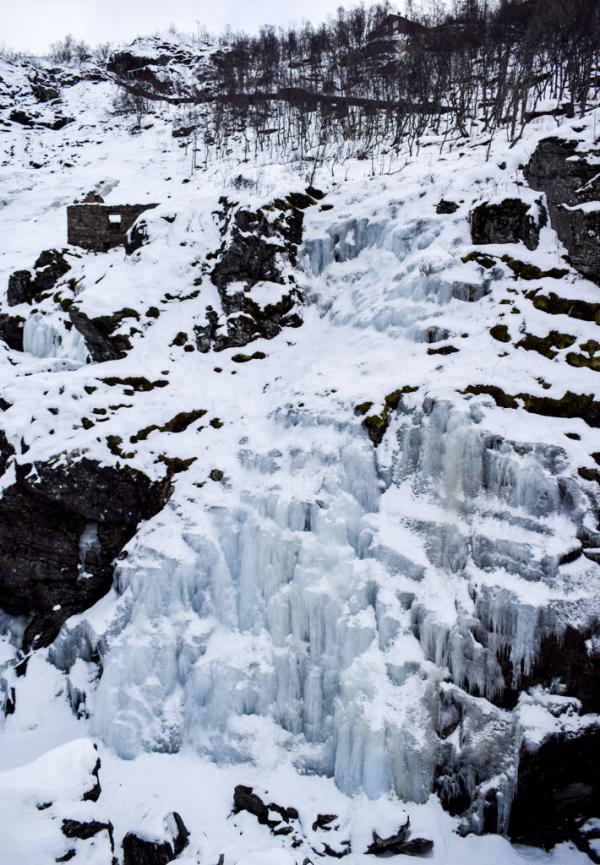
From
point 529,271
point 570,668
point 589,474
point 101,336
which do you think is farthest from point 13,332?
point 570,668

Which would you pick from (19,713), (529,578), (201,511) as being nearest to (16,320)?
(201,511)

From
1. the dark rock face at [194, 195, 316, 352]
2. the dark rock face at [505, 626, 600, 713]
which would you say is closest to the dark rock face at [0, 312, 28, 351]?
the dark rock face at [194, 195, 316, 352]

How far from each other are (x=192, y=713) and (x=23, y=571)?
188 inches

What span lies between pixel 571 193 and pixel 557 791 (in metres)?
11.6

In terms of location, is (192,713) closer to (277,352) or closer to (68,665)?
(68,665)

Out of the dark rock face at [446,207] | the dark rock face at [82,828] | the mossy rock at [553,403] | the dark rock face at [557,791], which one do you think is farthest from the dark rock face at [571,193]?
the dark rock face at [82,828]

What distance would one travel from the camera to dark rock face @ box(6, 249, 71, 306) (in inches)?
674

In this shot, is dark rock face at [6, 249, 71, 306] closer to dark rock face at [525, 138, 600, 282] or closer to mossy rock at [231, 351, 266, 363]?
mossy rock at [231, 351, 266, 363]

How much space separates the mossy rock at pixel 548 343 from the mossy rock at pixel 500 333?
0.29m

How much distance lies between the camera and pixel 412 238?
14.1 metres

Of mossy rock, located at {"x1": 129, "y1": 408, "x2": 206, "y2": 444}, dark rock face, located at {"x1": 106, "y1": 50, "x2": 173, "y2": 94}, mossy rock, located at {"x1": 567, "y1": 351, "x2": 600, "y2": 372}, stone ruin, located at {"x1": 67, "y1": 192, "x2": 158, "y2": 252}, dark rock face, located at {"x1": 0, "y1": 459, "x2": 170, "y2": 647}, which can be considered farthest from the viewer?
dark rock face, located at {"x1": 106, "y1": 50, "x2": 173, "y2": 94}

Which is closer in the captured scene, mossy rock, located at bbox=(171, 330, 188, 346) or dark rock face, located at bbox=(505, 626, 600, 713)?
dark rock face, located at bbox=(505, 626, 600, 713)

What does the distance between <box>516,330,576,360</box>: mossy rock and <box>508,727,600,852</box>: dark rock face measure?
6.44 m

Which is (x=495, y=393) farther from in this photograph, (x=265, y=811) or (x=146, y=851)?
(x=146, y=851)
